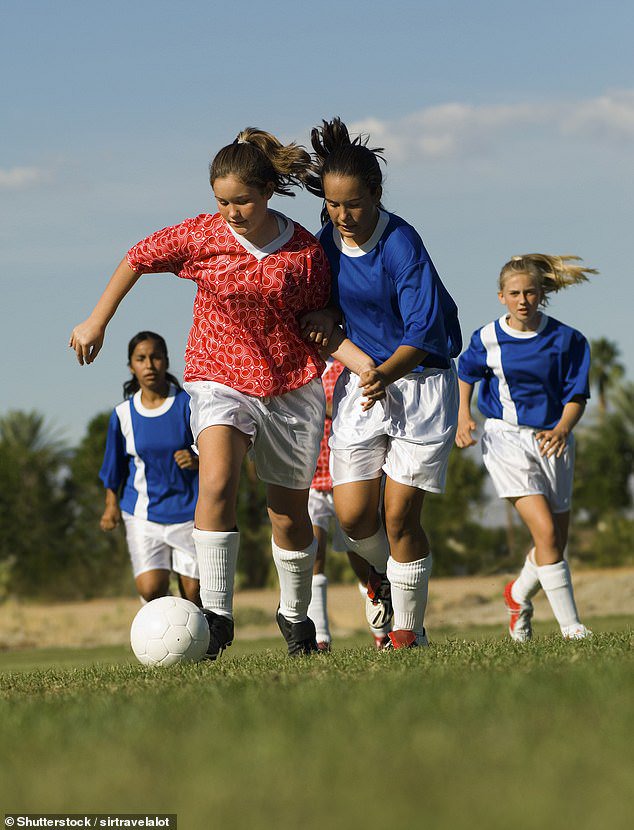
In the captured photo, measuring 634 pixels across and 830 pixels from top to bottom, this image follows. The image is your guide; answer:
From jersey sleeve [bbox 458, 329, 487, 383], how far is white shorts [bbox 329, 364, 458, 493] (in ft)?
6.51

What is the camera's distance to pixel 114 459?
9906 millimetres

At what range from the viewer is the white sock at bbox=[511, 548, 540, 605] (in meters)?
8.56

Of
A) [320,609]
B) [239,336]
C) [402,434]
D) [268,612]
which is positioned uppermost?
[239,336]

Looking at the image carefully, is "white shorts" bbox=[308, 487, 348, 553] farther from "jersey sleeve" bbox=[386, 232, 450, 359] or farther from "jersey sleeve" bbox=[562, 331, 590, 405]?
"jersey sleeve" bbox=[386, 232, 450, 359]

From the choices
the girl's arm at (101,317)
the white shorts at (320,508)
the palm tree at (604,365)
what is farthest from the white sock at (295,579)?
the palm tree at (604,365)

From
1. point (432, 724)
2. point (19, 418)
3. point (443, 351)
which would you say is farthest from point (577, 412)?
point (19, 418)

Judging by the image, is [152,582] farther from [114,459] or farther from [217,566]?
[217,566]

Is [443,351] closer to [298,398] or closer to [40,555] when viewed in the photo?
[298,398]

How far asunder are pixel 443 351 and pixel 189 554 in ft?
14.4

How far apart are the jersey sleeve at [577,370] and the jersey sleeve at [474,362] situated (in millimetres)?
600

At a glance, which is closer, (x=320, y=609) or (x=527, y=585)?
(x=527, y=585)

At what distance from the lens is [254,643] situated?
15766 mm

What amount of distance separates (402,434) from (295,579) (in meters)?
1.01

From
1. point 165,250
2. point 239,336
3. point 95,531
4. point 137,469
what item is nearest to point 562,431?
point 239,336
